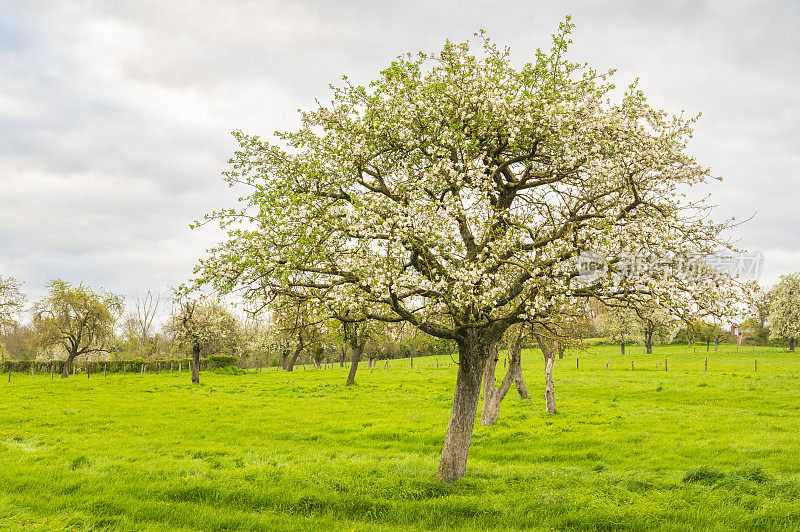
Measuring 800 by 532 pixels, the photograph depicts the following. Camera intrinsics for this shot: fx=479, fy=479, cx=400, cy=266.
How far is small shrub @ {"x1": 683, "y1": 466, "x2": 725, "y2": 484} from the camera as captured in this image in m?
14.5

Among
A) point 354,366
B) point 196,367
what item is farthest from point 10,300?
point 354,366

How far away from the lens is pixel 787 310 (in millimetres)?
73750

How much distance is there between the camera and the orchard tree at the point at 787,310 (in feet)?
237

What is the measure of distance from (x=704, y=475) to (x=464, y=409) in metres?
7.67

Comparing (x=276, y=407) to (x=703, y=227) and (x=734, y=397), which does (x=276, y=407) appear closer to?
(x=703, y=227)

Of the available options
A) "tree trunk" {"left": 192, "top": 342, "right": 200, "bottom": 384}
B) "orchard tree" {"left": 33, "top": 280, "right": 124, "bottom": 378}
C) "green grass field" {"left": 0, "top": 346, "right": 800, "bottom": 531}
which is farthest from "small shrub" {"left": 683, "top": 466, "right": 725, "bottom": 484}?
"orchard tree" {"left": 33, "top": 280, "right": 124, "bottom": 378}

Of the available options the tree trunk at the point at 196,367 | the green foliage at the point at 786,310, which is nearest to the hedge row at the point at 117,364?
the tree trunk at the point at 196,367

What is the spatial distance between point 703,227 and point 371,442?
52.1ft

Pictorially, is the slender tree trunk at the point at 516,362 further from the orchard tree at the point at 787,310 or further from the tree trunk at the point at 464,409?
the orchard tree at the point at 787,310

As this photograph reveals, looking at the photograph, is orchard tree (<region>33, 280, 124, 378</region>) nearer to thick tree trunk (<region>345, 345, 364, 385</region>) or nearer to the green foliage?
thick tree trunk (<region>345, 345, 364, 385</region>)

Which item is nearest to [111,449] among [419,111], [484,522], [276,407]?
[276,407]

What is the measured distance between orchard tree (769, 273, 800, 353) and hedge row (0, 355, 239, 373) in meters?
84.8

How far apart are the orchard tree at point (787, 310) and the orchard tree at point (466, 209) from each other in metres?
76.8

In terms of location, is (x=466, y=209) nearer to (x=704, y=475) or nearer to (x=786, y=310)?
(x=704, y=475)
